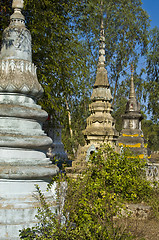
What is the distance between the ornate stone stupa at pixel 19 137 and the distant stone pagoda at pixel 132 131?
848 cm

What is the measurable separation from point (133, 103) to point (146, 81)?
32.5ft

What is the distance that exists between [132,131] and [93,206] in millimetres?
9566

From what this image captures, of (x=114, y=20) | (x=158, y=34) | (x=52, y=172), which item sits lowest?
(x=52, y=172)

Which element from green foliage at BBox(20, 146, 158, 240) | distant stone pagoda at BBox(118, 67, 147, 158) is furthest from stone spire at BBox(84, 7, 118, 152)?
distant stone pagoda at BBox(118, 67, 147, 158)

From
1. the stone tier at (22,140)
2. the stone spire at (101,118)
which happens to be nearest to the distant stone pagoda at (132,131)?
the stone spire at (101,118)

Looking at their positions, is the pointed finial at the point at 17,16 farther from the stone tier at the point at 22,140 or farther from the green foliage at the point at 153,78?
the green foliage at the point at 153,78

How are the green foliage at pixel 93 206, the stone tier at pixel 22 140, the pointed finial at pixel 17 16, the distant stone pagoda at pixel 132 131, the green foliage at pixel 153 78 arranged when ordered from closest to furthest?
the green foliage at pixel 93 206 → the stone tier at pixel 22 140 → the pointed finial at pixel 17 16 → the distant stone pagoda at pixel 132 131 → the green foliage at pixel 153 78

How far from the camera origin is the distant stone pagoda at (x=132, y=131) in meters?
12.5

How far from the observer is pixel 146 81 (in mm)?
23641

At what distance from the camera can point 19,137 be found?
3760 millimetres

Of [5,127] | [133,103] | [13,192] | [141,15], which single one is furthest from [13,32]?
[141,15]

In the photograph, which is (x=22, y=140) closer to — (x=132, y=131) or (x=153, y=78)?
(x=132, y=131)

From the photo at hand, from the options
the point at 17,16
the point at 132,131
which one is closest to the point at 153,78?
the point at 132,131

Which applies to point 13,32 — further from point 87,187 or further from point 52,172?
point 87,187
